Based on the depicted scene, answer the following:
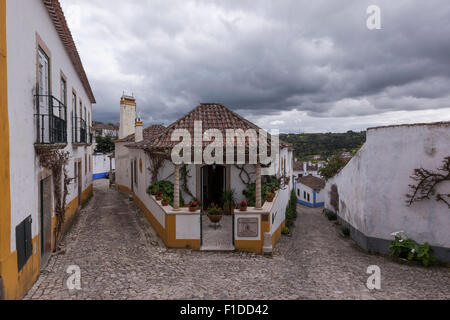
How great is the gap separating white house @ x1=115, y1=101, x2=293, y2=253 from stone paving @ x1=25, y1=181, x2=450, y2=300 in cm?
46

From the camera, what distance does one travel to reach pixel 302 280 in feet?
21.4

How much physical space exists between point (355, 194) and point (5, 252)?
10413 mm

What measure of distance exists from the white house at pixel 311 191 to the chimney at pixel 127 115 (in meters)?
22.5

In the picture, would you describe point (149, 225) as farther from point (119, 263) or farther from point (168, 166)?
point (119, 263)

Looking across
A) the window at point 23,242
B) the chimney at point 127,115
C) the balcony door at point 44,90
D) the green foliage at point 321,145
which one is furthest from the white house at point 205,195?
the green foliage at point 321,145

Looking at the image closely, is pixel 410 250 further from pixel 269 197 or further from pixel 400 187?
pixel 269 197

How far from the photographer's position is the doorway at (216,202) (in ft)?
29.3

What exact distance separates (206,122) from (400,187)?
6953mm

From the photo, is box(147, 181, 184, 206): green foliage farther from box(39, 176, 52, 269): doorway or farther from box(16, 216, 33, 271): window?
box(16, 216, 33, 271): window

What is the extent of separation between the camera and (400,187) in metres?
8.60

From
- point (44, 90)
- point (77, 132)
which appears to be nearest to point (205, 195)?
point (77, 132)

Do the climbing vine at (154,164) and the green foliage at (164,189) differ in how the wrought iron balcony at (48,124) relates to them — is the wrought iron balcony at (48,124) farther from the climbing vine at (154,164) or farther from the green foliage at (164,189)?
the climbing vine at (154,164)

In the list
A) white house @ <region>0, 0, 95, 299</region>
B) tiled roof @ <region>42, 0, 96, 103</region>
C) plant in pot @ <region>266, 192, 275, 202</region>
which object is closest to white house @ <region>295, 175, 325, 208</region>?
plant in pot @ <region>266, 192, 275, 202</region>

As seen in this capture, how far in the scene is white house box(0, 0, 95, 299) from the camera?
169 inches
